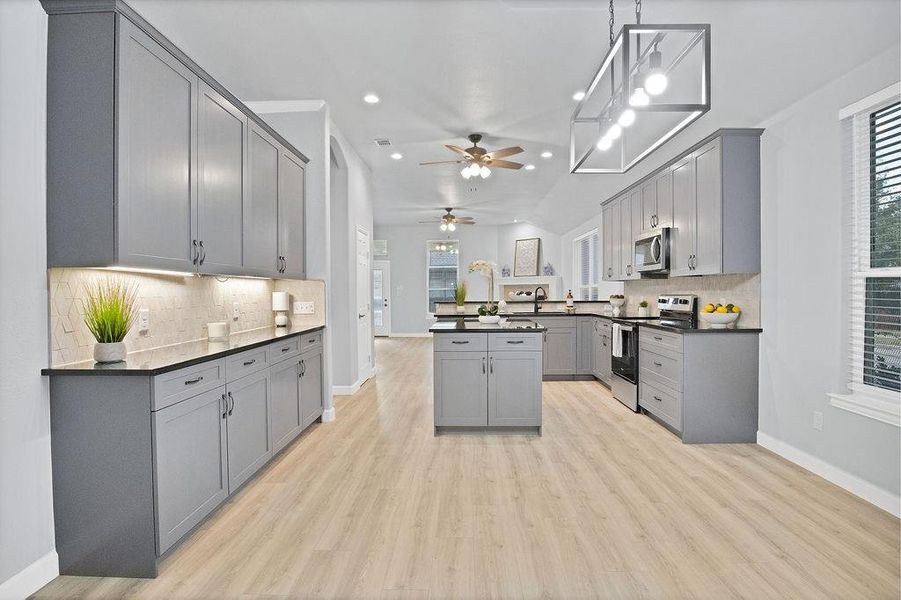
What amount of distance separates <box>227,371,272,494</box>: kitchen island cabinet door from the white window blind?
387 centimetres

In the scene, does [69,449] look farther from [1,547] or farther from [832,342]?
[832,342]

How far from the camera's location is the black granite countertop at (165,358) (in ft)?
6.41

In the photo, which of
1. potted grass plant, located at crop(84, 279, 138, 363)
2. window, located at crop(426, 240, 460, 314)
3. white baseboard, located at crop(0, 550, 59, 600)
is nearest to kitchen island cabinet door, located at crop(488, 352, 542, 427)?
potted grass plant, located at crop(84, 279, 138, 363)

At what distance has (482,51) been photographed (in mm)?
3381

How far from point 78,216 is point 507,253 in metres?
10.7

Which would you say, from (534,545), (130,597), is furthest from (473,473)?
(130,597)

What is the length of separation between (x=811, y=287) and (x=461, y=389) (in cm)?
277

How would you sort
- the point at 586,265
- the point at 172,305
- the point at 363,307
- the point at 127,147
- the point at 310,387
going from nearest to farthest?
the point at 127,147 → the point at 172,305 → the point at 310,387 → the point at 363,307 → the point at 586,265

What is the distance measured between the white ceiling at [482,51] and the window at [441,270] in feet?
23.7

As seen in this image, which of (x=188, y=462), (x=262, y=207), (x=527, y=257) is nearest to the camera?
(x=188, y=462)

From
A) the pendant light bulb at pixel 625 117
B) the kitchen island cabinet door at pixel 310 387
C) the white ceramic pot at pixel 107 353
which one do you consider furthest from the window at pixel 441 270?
the white ceramic pot at pixel 107 353

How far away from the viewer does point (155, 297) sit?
2832 mm

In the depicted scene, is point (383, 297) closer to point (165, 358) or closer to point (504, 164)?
point (504, 164)

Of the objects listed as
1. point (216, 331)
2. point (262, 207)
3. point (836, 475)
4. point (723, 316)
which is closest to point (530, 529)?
point (836, 475)
